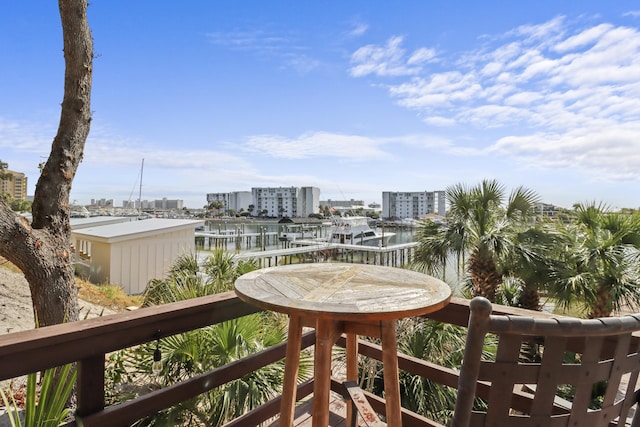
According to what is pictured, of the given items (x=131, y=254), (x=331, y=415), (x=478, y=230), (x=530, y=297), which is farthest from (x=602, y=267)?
(x=131, y=254)

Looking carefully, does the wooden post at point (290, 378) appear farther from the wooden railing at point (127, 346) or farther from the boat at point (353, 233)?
the boat at point (353, 233)

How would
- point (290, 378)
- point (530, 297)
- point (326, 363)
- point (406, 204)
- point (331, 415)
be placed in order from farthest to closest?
point (406, 204) < point (530, 297) < point (331, 415) < point (290, 378) < point (326, 363)

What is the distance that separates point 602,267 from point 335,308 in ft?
20.4

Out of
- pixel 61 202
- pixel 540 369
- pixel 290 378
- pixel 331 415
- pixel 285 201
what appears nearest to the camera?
pixel 540 369

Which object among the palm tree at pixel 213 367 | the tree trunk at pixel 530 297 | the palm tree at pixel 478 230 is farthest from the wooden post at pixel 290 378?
the tree trunk at pixel 530 297

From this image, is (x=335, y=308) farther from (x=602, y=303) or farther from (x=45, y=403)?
(x=602, y=303)

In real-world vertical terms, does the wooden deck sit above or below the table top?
below

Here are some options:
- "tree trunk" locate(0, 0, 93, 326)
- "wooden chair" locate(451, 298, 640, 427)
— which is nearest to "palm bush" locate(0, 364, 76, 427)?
"wooden chair" locate(451, 298, 640, 427)

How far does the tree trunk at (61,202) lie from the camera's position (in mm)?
2379

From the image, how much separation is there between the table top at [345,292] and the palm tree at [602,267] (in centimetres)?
552

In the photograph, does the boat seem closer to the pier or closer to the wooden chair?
the pier

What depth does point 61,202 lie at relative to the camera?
8.81 feet

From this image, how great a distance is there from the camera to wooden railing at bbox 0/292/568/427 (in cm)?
101

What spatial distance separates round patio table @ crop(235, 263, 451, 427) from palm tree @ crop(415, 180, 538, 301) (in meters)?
5.62
